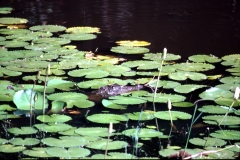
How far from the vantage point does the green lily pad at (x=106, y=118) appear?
2.59m

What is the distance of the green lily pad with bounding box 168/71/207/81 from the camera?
3283 millimetres

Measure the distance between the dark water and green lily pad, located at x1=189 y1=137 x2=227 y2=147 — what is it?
160 cm

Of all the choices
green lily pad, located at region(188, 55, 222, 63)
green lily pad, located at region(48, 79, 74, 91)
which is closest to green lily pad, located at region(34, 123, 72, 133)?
green lily pad, located at region(48, 79, 74, 91)

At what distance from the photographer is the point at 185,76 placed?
332 centimetres

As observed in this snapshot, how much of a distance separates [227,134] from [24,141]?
0.92m

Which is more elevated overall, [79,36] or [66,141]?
[79,36]

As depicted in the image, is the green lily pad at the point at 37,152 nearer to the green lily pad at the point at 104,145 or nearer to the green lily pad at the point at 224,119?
the green lily pad at the point at 104,145

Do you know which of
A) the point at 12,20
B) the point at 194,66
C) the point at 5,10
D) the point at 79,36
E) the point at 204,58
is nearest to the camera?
the point at 194,66

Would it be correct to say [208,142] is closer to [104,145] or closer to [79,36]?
[104,145]

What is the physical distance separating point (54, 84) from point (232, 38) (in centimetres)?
186

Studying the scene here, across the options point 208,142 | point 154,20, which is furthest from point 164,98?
point 154,20

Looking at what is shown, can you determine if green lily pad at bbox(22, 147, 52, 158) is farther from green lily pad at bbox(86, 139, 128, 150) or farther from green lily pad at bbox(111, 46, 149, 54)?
green lily pad at bbox(111, 46, 149, 54)

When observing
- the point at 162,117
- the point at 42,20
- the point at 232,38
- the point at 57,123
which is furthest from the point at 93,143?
the point at 42,20

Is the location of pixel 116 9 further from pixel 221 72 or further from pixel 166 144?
pixel 166 144
